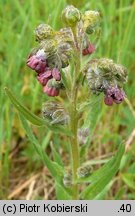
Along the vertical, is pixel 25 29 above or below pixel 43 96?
above

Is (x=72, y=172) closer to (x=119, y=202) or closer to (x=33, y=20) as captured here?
(x=119, y=202)

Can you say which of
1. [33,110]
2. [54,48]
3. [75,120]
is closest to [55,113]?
[75,120]

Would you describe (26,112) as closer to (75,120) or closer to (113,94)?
(75,120)

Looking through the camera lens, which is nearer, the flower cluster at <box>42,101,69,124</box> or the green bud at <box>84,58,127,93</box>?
the green bud at <box>84,58,127,93</box>

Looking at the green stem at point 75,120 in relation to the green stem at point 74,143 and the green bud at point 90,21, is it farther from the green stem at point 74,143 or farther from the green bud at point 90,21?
the green bud at point 90,21

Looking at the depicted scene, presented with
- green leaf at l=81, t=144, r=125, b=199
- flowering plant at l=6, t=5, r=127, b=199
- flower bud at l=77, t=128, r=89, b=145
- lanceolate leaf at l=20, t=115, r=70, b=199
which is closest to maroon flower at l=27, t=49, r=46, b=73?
flowering plant at l=6, t=5, r=127, b=199

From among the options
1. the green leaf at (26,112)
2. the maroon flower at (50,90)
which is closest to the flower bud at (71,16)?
the maroon flower at (50,90)

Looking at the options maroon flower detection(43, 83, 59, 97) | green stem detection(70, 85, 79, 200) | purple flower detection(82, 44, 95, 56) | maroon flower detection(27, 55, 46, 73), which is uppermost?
purple flower detection(82, 44, 95, 56)

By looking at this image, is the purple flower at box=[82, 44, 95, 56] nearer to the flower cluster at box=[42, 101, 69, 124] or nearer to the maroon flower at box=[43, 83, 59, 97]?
the maroon flower at box=[43, 83, 59, 97]

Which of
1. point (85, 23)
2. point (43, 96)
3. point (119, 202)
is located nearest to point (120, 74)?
point (85, 23)
